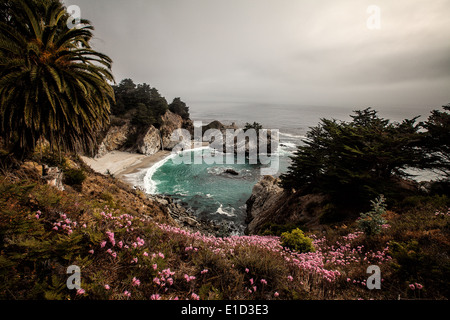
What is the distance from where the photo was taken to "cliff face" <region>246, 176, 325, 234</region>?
1652 cm

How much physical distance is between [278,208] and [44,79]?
71.0 feet

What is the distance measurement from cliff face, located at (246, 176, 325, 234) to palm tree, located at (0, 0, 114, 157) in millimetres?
16134

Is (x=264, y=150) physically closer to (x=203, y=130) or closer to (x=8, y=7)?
(x=203, y=130)

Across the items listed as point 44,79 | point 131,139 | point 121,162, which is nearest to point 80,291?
point 44,79

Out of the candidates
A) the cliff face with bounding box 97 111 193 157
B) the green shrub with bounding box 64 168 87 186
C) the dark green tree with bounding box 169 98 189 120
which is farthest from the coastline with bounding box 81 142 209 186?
the green shrub with bounding box 64 168 87 186

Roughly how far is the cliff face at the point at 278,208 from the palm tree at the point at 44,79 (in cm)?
1613

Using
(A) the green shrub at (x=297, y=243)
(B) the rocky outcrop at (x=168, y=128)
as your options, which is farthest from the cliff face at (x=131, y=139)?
(A) the green shrub at (x=297, y=243)

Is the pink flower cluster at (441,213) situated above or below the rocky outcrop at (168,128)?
below

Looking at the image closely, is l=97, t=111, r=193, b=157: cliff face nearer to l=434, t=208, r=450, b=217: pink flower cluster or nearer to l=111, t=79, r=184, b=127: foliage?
l=111, t=79, r=184, b=127: foliage

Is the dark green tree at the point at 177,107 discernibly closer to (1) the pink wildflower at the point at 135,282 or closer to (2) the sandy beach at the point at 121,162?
(2) the sandy beach at the point at 121,162

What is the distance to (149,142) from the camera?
54438 millimetres

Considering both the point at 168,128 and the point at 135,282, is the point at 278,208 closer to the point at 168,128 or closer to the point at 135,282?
the point at 135,282

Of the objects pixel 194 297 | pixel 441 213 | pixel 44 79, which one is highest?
pixel 44 79

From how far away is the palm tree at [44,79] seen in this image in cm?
568
